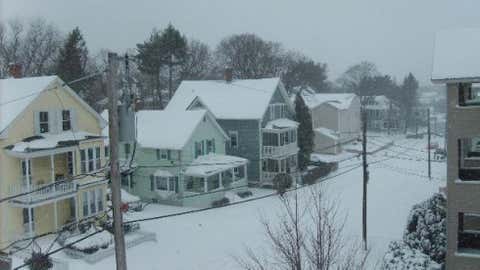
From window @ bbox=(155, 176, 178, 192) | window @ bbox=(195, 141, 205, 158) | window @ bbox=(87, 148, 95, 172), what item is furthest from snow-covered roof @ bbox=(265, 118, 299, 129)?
window @ bbox=(87, 148, 95, 172)

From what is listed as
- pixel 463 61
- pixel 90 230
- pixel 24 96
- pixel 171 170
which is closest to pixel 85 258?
pixel 90 230

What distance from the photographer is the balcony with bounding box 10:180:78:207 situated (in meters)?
24.3

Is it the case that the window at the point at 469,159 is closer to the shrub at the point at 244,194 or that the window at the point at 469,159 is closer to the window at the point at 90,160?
the shrub at the point at 244,194

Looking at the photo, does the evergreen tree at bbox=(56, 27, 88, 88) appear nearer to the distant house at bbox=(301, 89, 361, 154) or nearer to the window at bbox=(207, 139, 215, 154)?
the window at bbox=(207, 139, 215, 154)

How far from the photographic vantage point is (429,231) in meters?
20.0

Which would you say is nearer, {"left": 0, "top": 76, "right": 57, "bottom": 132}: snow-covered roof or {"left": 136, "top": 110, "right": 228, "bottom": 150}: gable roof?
{"left": 0, "top": 76, "right": 57, "bottom": 132}: snow-covered roof

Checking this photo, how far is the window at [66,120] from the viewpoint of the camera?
26917 millimetres

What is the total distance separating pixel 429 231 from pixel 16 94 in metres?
21.0

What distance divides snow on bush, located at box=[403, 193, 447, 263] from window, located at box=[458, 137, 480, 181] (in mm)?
2622

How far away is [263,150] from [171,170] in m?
9.53

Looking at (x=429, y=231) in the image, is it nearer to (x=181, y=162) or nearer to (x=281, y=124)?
(x=181, y=162)

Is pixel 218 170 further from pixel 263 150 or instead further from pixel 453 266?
pixel 453 266

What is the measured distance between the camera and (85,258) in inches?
889

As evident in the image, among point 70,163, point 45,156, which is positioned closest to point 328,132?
point 70,163
